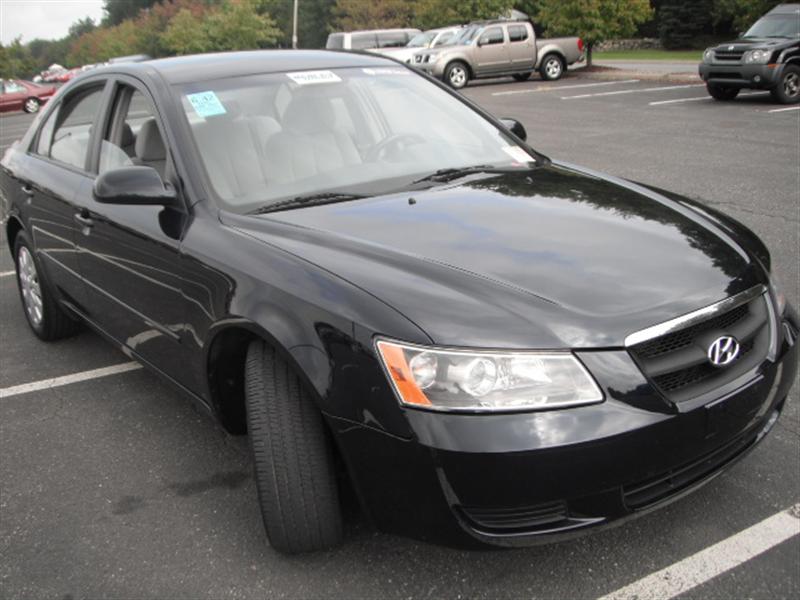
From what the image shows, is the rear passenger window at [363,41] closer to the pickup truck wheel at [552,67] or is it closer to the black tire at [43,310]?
the pickup truck wheel at [552,67]

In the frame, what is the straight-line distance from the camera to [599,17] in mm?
24406

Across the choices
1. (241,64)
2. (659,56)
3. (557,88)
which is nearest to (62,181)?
(241,64)

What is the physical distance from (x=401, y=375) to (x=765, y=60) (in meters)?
14.6

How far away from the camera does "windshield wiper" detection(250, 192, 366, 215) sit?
2998mm

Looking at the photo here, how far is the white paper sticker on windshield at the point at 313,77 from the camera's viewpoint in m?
3.59

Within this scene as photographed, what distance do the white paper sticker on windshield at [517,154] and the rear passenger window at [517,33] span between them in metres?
21.7

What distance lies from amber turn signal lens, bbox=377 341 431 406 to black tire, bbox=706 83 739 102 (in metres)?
15.4

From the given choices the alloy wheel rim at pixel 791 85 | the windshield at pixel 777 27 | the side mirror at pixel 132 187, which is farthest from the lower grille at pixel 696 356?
the windshield at pixel 777 27

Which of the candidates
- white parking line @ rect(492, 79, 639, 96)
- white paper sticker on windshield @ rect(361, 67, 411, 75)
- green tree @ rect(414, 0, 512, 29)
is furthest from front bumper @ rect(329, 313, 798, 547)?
green tree @ rect(414, 0, 512, 29)

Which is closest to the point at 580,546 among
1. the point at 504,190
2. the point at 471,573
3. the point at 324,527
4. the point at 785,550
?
the point at 471,573

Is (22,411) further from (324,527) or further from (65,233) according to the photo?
(324,527)

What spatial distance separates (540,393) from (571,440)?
143 millimetres

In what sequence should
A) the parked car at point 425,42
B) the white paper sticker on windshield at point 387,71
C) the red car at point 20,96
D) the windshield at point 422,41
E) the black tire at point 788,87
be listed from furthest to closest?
the red car at point 20,96
the windshield at point 422,41
the parked car at point 425,42
the black tire at point 788,87
the white paper sticker on windshield at point 387,71

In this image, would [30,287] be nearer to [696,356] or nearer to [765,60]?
[696,356]
